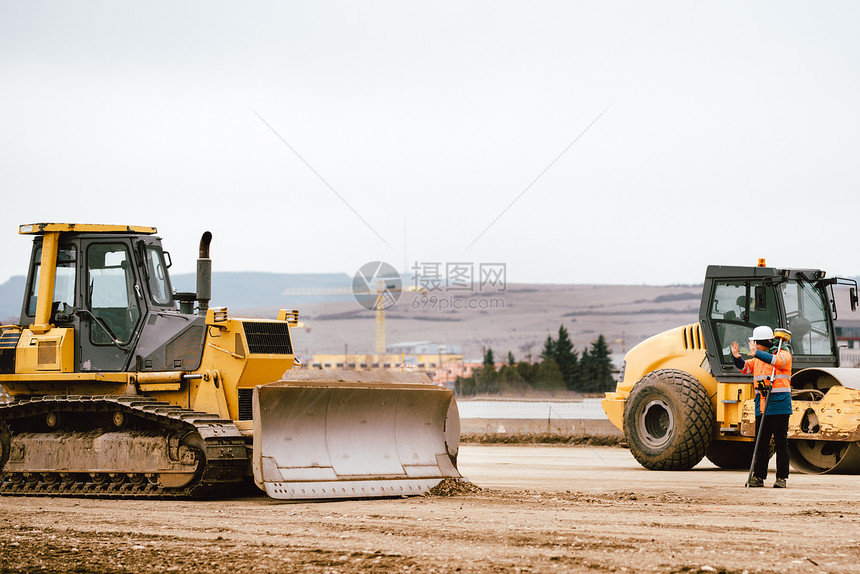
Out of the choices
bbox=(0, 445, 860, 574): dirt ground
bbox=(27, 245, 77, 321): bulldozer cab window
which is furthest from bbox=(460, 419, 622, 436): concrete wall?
bbox=(27, 245, 77, 321): bulldozer cab window

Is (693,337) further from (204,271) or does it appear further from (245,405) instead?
(204,271)

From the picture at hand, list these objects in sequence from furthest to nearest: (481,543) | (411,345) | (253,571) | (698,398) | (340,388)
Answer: (411,345), (698,398), (340,388), (481,543), (253,571)

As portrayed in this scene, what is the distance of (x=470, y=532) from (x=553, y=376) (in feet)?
189

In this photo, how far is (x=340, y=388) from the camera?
540 inches

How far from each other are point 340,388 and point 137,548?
458cm

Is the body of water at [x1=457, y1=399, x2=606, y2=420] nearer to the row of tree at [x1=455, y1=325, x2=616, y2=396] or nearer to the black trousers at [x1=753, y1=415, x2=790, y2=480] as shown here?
the row of tree at [x1=455, y1=325, x2=616, y2=396]

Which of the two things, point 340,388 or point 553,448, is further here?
point 553,448

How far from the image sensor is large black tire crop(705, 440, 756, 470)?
62.2ft

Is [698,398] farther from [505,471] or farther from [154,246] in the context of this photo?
[154,246]

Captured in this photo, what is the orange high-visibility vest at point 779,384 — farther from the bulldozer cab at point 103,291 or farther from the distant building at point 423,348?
the distant building at point 423,348

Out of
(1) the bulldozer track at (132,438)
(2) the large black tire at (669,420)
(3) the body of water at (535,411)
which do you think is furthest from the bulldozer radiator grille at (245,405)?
(3) the body of water at (535,411)

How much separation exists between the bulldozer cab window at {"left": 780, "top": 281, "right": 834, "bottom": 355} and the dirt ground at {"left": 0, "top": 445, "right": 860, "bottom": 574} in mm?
3562

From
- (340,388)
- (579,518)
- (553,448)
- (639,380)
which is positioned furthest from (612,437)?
(579,518)

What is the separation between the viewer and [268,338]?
14.6 meters
